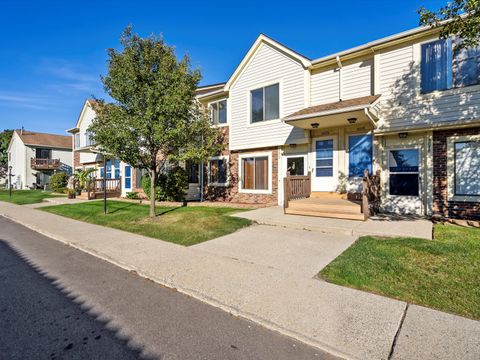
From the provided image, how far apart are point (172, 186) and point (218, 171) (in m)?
2.76

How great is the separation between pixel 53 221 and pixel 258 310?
1099cm

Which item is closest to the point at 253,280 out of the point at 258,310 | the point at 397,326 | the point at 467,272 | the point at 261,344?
the point at 258,310

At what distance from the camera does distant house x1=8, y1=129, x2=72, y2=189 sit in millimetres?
38531

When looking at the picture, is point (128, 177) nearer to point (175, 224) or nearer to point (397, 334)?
point (175, 224)

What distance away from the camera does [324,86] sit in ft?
38.5

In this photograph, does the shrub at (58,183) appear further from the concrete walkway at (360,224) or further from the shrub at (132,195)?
the concrete walkway at (360,224)

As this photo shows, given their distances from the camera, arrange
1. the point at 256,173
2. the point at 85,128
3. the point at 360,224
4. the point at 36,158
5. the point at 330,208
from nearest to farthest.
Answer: the point at 360,224
the point at 330,208
the point at 256,173
the point at 85,128
the point at 36,158

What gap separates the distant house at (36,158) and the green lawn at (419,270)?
44.3 meters

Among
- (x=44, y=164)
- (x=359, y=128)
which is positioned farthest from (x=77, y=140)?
(x=359, y=128)

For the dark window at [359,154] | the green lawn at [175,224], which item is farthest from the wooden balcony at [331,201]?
the green lawn at [175,224]

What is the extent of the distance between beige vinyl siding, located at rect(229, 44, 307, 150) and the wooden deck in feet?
10.7

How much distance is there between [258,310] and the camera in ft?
11.8

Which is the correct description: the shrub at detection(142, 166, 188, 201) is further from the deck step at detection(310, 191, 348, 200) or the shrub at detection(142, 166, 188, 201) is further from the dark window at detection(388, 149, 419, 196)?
the dark window at detection(388, 149, 419, 196)

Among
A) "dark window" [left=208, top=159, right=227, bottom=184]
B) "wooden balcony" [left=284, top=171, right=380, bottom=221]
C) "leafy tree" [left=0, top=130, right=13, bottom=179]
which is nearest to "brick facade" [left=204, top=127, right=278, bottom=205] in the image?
"dark window" [left=208, top=159, right=227, bottom=184]
